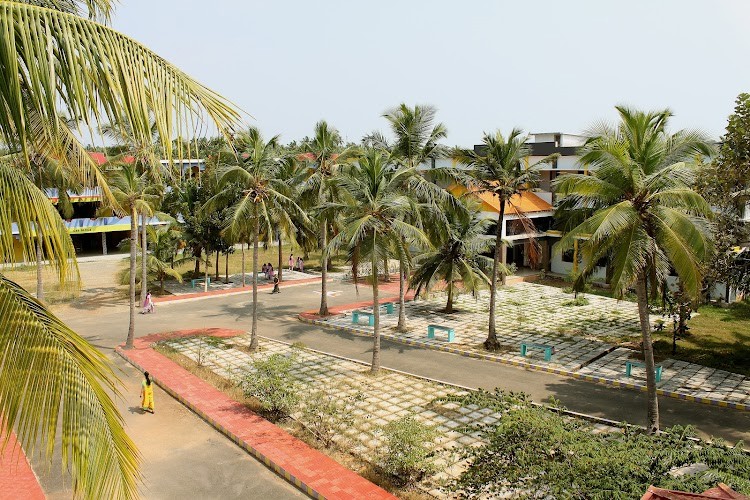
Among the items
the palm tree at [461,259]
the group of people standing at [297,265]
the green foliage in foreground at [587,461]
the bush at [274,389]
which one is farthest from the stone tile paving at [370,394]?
the group of people standing at [297,265]

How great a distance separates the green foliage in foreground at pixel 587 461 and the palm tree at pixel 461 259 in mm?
13410

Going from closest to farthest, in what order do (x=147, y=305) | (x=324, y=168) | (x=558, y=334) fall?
(x=558, y=334), (x=324, y=168), (x=147, y=305)

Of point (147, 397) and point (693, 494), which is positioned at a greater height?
point (693, 494)

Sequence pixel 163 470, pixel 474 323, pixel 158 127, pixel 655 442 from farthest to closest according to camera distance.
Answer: pixel 474 323, pixel 163 470, pixel 655 442, pixel 158 127

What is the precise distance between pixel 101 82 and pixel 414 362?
15.6 metres

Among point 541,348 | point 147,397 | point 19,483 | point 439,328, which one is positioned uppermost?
point 439,328

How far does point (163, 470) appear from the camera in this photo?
11.4 metres

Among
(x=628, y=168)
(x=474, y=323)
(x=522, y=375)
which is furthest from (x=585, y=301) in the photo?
(x=628, y=168)

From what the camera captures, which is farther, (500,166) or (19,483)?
(500,166)

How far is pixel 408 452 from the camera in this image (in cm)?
1042

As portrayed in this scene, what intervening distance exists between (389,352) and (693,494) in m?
13.4

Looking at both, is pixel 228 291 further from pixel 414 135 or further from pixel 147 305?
pixel 414 135

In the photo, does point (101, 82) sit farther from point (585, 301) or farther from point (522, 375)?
point (585, 301)

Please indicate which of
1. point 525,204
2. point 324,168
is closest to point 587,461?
point 324,168
